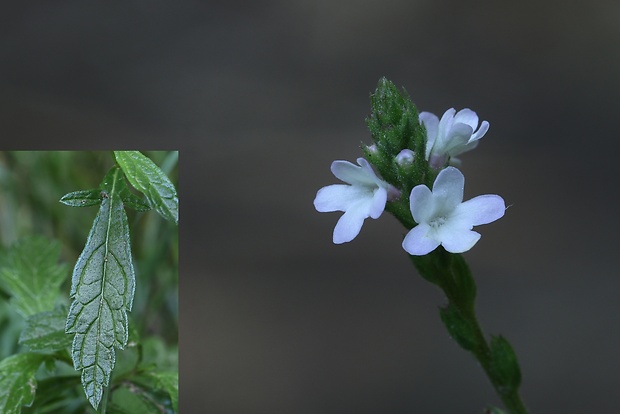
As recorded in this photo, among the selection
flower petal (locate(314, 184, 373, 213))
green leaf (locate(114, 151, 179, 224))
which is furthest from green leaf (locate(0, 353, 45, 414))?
flower petal (locate(314, 184, 373, 213))

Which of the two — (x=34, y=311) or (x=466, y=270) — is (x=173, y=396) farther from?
(x=466, y=270)

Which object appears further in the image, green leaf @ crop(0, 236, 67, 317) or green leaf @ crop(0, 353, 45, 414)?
green leaf @ crop(0, 236, 67, 317)

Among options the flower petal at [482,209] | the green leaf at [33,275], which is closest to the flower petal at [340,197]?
the flower petal at [482,209]

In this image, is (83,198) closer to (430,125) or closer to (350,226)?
(350,226)

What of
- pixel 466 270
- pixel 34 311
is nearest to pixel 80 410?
pixel 34 311

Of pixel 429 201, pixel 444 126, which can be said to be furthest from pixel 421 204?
pixel 444 126

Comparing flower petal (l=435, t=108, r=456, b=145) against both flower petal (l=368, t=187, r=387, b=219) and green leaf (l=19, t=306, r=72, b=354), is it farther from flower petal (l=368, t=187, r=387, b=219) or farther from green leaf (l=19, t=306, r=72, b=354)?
green leaf (l=19, t=306, r=72, b=354)
